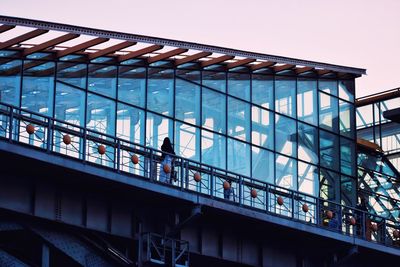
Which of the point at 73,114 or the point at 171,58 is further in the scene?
the point at 171,58

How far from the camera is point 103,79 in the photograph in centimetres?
4984

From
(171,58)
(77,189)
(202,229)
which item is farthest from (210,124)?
(77,189)

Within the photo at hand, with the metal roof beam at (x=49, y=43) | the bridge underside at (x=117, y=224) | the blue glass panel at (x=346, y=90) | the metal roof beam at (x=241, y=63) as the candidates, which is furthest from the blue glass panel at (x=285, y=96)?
the metal roof beam at (x=49, y=43)

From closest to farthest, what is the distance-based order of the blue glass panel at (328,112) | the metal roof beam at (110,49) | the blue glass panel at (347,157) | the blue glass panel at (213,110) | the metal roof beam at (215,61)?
1. the metal roof beam at (110,49)
2. the blue glass panel at (213,110)
3. the metal roof beam at (215,61)
4. the blue glass panel at (328,112)
5. the blue glass panel at (347,157)

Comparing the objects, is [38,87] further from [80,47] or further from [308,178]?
[308,178]

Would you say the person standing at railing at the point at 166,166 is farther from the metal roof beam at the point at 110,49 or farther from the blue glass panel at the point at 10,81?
the blue glass panel at the point at 10,81

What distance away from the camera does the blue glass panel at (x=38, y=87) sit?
1843 inches

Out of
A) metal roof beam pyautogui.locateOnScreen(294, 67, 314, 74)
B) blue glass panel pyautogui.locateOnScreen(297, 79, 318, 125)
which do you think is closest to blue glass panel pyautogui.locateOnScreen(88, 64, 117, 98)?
metal roof beam pyautogui.locateOnScreen(294, 67, 314, 74)

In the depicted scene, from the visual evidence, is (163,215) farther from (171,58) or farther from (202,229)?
(171,58)

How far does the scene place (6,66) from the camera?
46.8 meters

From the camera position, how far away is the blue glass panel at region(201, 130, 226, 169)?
53.2 meters

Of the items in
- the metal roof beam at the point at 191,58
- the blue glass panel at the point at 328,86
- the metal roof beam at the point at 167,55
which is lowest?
the blue glass panel at the point at 328,86

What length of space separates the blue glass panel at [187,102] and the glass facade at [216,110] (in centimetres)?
4

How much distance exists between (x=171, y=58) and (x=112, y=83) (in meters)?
3.80
